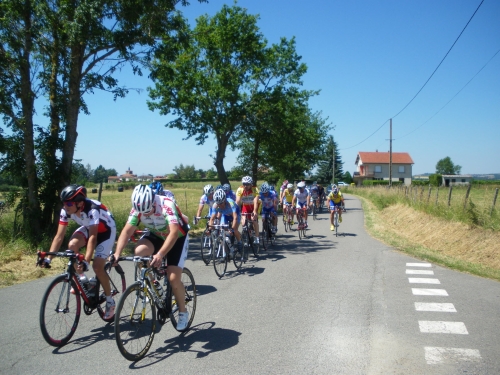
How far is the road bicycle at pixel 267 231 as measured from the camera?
13.4m

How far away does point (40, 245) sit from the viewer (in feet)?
37.5

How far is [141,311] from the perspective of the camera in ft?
15.9

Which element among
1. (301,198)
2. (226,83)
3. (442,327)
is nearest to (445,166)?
(226,83)

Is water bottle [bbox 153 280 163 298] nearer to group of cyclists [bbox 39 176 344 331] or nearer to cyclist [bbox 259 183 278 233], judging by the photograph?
group of cyclists [bbox 39 176 344 331]

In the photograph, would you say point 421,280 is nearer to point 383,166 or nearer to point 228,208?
point 228,208

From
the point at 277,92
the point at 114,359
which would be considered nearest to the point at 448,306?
the point at 114,359

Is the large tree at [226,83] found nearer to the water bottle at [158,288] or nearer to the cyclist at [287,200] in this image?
the cyclist at [287,200]

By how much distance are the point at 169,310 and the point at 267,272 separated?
458cm

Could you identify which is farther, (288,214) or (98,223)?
(288,214)

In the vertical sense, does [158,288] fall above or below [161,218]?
below

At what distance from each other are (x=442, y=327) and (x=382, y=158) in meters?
103

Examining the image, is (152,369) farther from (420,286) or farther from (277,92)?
(277,92)

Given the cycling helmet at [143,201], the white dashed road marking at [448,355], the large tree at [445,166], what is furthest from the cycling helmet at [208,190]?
the large tree at [445,166]

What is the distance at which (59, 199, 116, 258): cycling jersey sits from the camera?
18.1 ft
